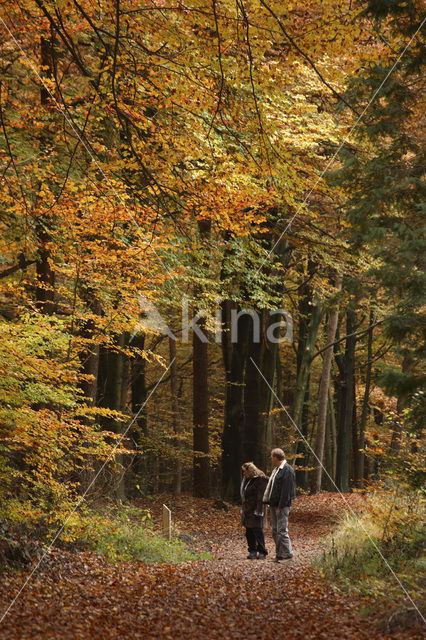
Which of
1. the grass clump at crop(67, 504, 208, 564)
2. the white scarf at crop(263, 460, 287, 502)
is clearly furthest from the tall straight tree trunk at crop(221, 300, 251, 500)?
the white scarf at crop(263, 460, 287, 502)

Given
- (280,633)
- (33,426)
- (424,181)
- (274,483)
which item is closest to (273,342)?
(274,483)

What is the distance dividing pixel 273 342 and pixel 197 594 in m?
11.0

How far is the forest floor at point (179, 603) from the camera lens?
17.2 ft

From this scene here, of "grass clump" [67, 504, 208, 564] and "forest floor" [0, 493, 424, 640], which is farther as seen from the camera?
"grass clump" [67, 504, 208, 564]

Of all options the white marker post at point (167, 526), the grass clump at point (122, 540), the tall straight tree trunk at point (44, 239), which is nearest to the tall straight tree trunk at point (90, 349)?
the tall straight tree trunk at point (44, 239)

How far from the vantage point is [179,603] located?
6.37 meters

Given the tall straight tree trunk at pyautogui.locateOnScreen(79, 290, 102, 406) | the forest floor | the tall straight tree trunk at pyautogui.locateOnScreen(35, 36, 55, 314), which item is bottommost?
the forest floor

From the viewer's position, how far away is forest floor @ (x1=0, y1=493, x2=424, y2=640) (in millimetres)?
5230

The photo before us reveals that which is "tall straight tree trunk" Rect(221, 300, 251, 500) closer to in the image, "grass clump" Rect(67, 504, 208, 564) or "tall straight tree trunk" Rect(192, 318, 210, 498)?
"tall straight tree trunk" Rect(192, 318, 210, 498)

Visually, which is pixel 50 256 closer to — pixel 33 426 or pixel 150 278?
pixel 150 278

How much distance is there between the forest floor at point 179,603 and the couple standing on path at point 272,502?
16.1 inches

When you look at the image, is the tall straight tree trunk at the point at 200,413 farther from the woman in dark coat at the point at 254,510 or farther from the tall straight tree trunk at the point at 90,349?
the woman in dark coat at the point at 254,510

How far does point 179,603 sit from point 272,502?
3.14 m

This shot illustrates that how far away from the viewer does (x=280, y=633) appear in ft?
17.5
